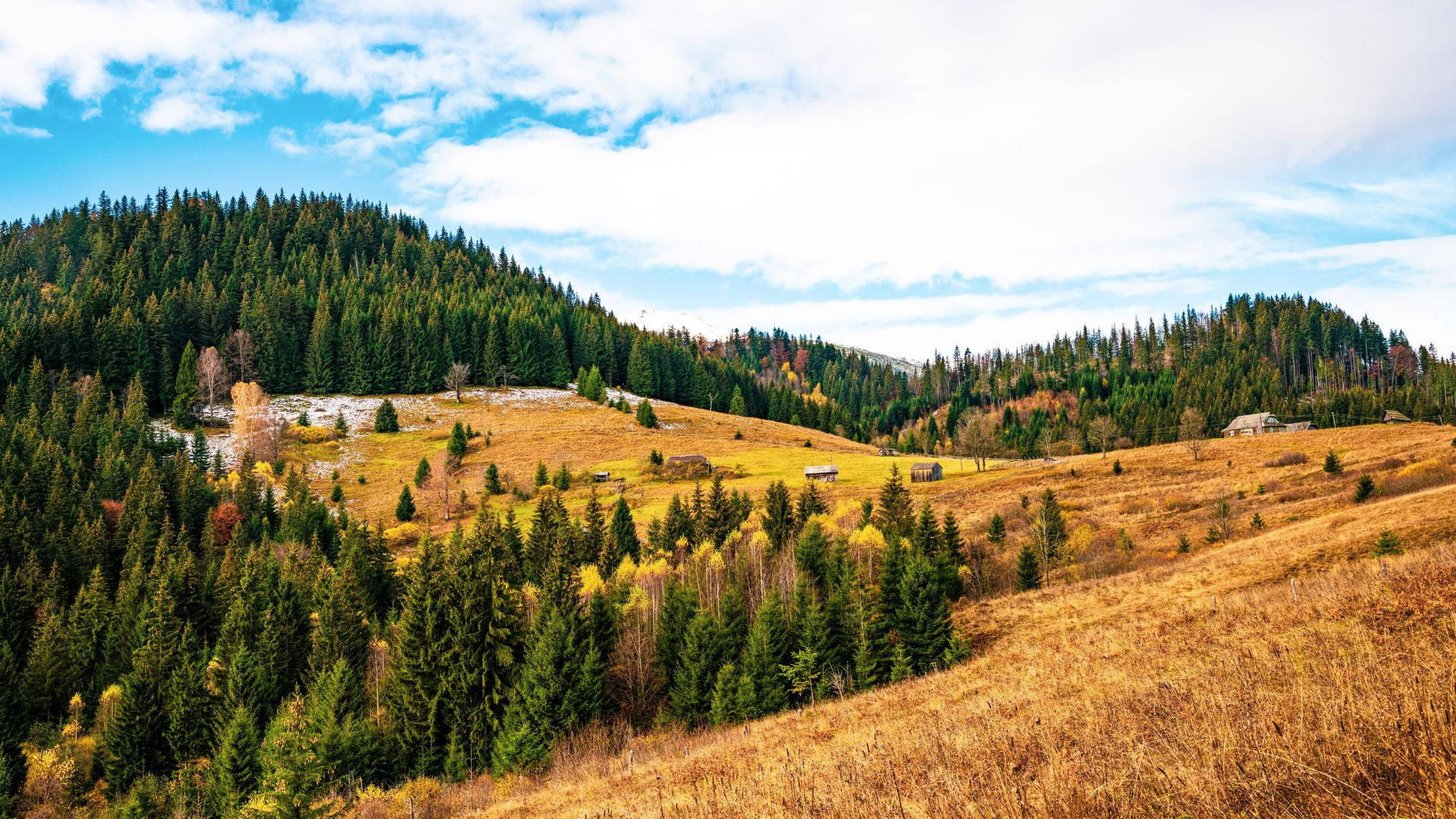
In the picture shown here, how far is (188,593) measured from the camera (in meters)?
56.1

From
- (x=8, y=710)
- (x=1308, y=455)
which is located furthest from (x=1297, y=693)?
(x=1308, y=455)

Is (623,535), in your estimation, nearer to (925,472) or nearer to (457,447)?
(457,447)

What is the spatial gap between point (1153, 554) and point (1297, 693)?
157ft

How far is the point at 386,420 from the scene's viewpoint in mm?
108875

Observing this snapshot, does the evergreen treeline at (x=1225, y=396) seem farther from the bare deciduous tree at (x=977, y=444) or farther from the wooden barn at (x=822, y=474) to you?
the wooden barn at (x=822, y=474)

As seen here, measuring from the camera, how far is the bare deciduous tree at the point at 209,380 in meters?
112

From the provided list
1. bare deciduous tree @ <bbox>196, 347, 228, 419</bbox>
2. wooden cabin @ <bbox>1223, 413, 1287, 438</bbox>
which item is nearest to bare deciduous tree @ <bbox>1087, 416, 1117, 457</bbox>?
wooden cabin @ <bbox>1223, 413, 1287, 438</bbox>

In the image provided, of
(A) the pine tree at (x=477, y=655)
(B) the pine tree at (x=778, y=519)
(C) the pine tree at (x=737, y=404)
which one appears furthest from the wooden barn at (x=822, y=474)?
(C) the pine tree at (x=737, y=404)

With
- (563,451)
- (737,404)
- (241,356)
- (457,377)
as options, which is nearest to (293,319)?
(241,356)

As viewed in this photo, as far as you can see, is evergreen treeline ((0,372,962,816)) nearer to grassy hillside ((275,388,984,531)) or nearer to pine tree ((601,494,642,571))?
pine tree ((601,494,642,571))

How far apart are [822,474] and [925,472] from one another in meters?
14.6

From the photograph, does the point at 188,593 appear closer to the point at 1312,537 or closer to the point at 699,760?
the point at 699,760

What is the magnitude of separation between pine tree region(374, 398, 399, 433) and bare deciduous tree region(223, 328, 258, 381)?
35388 millimetres

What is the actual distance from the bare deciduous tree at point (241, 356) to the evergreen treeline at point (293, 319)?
0.28 m
